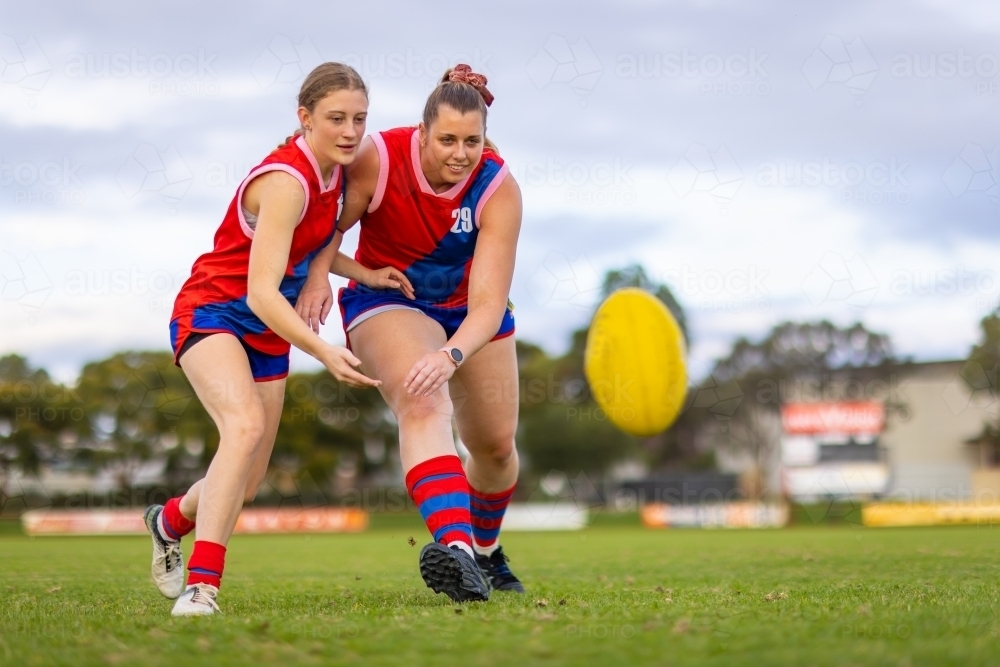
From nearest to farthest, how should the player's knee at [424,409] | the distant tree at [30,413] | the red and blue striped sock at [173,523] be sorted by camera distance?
1. the player's knee at [424,409]
2. the red and blue striped sock at [173,523]
3. the distant tree at [30,413]

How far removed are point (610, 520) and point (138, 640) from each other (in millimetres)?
30945

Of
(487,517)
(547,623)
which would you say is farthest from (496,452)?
(547,623)

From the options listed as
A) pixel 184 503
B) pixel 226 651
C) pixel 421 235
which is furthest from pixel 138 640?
pixel 421 235

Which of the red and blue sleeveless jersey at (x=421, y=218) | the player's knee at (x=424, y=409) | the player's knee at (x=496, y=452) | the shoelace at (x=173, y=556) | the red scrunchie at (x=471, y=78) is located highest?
the red scrunchie at (x=471, y=78)

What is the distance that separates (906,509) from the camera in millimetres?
28875

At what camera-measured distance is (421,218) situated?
479cm

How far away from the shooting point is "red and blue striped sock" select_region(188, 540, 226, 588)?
407 cm

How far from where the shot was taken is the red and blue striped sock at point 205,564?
4.07m

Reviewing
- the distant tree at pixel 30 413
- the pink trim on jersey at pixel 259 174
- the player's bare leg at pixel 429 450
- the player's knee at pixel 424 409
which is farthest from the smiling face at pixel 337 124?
the distant tree at pixel 30 413

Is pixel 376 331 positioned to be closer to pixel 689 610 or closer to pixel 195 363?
pixel 195 363

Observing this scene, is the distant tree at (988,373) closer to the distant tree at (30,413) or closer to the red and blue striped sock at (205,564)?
the distant tree at (30,413)

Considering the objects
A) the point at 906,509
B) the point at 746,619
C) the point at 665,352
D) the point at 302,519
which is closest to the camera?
the point at 746,619

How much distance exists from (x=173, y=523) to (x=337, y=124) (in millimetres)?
2073

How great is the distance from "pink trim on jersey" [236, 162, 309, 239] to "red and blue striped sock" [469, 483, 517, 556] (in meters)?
2.01
